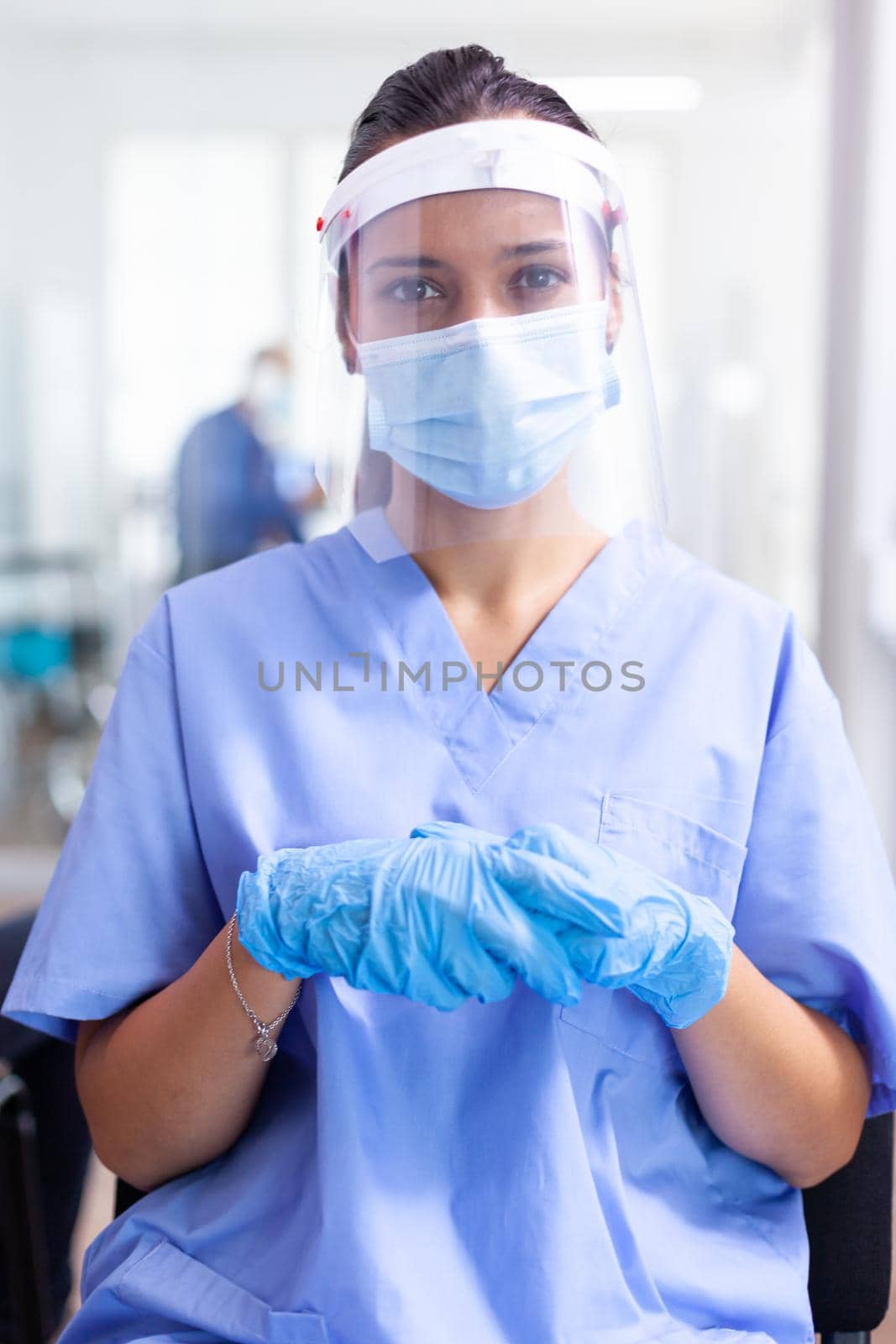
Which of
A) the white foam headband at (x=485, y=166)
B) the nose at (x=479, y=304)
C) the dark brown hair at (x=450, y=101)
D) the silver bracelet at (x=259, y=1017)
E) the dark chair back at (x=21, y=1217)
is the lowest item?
the dark chair back at (x=21, y=1217)

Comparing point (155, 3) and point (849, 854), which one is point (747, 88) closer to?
point (155, 3)

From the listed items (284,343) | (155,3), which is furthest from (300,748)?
(155,3)

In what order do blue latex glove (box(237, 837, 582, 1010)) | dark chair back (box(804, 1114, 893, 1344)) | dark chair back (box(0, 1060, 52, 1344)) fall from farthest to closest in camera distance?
1. dark chair back (box(0, 1060, 52, 1344))
2. dark chair back (box(804, 1114, 893, 1344))
3. blue latex glove (box(237, 837, 582, 1010))

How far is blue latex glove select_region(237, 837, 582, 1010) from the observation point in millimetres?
612

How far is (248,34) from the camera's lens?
277 centimetres

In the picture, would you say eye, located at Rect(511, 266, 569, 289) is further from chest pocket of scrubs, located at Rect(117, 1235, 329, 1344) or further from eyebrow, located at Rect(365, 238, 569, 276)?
chest pocket of scrubs, located at Rect(117, 1235, 329, 1344)

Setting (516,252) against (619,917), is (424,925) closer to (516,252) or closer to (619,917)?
(619,917)

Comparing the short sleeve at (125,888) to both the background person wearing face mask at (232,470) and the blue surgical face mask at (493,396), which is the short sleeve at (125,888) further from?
the background person wearing face mask at (232,470)

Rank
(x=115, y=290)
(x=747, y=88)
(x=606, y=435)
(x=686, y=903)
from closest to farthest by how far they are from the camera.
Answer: (x=686, y=903), (x=606, y=435), (x=747, y=88), (x=115, y=290)

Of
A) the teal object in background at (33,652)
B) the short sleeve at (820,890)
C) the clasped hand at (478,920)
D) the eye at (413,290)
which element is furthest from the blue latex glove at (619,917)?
the teal object in background at (33,652)

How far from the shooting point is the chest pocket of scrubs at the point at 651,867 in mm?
755

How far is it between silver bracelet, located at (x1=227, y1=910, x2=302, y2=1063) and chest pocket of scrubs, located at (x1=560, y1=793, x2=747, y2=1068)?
6.8 inches

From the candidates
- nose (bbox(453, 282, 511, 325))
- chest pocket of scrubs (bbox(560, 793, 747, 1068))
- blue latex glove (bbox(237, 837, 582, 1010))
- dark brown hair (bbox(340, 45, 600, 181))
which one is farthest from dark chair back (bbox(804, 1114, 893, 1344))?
dark brown hair (bbox(340, 45, 600, 181))

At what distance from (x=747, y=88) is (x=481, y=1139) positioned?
8.55ft
